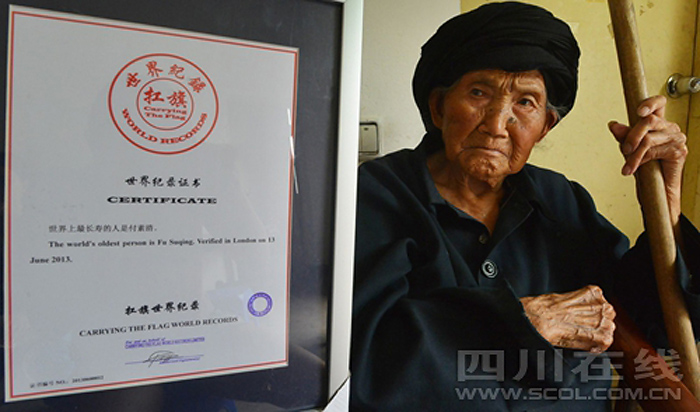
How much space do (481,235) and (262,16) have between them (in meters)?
0.41

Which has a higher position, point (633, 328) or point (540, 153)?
point (540, 153)

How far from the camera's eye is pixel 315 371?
1.39 ft

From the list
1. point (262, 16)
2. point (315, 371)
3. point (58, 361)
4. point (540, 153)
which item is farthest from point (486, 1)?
point (58, 361)

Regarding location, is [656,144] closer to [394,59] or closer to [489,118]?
[489,118]

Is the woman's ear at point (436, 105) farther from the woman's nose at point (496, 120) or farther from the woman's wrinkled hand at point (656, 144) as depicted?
the woman's wrinkled hand at point (656, 144)

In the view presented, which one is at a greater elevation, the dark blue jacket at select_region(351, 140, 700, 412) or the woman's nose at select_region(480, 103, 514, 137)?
the woman's nose at select_region(480, 103, 514, 137)

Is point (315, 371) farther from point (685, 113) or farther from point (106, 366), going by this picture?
point (685, 113)

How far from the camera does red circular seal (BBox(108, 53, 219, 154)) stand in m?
0.35

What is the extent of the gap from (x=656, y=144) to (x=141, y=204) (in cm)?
69

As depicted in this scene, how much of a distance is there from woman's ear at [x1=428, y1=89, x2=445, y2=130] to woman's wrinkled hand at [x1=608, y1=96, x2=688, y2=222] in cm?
28

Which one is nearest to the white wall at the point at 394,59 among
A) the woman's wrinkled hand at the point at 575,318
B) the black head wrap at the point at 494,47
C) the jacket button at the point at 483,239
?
the black head wrap at the point at 494,47
